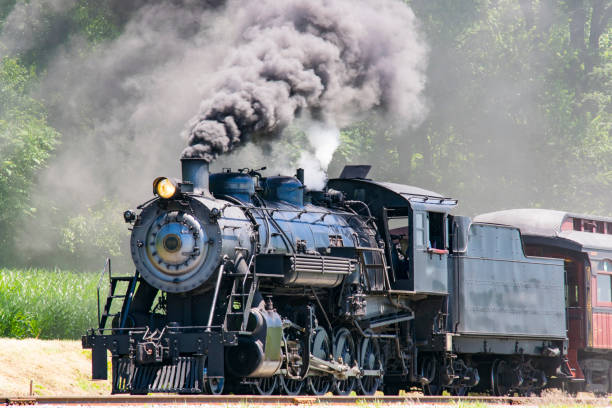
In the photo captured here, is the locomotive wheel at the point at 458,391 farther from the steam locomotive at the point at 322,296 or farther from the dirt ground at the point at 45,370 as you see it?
the dirt ground at the point at 45,370

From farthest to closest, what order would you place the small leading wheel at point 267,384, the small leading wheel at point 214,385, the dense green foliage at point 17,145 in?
1. the dense green foliage at point 17,145
2. the small leading wheel at point 267,384
3. the small leading wheel at point 214,385

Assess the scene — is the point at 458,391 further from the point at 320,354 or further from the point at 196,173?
the point at 196,173

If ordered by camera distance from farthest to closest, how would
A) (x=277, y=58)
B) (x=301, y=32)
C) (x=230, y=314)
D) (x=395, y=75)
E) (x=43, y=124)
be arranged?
(x=43, y=124)
(x=395, y=75)
(x=301, y=32)
(x=277, y=58)
(x=230, y=314)

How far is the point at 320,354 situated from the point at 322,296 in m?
0.92

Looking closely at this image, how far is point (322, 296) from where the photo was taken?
14.8 meters

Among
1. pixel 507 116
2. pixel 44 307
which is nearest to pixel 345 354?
pixel 44 307

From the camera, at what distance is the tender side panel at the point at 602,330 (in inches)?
749

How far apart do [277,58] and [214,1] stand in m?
5.14

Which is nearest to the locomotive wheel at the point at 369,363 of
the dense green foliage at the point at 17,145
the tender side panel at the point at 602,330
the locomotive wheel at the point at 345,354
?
the locomotive wheel at the point at 345,354

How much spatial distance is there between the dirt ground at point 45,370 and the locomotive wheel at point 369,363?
4.65 metres

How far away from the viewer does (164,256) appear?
13422 millimetres

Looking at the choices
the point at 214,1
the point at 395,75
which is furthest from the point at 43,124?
the point at 395,75

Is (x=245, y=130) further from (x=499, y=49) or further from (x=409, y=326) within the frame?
(x=499, y=49)

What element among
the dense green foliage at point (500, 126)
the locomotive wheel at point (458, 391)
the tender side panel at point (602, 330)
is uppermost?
the dense green foliage at point (500, 126)
